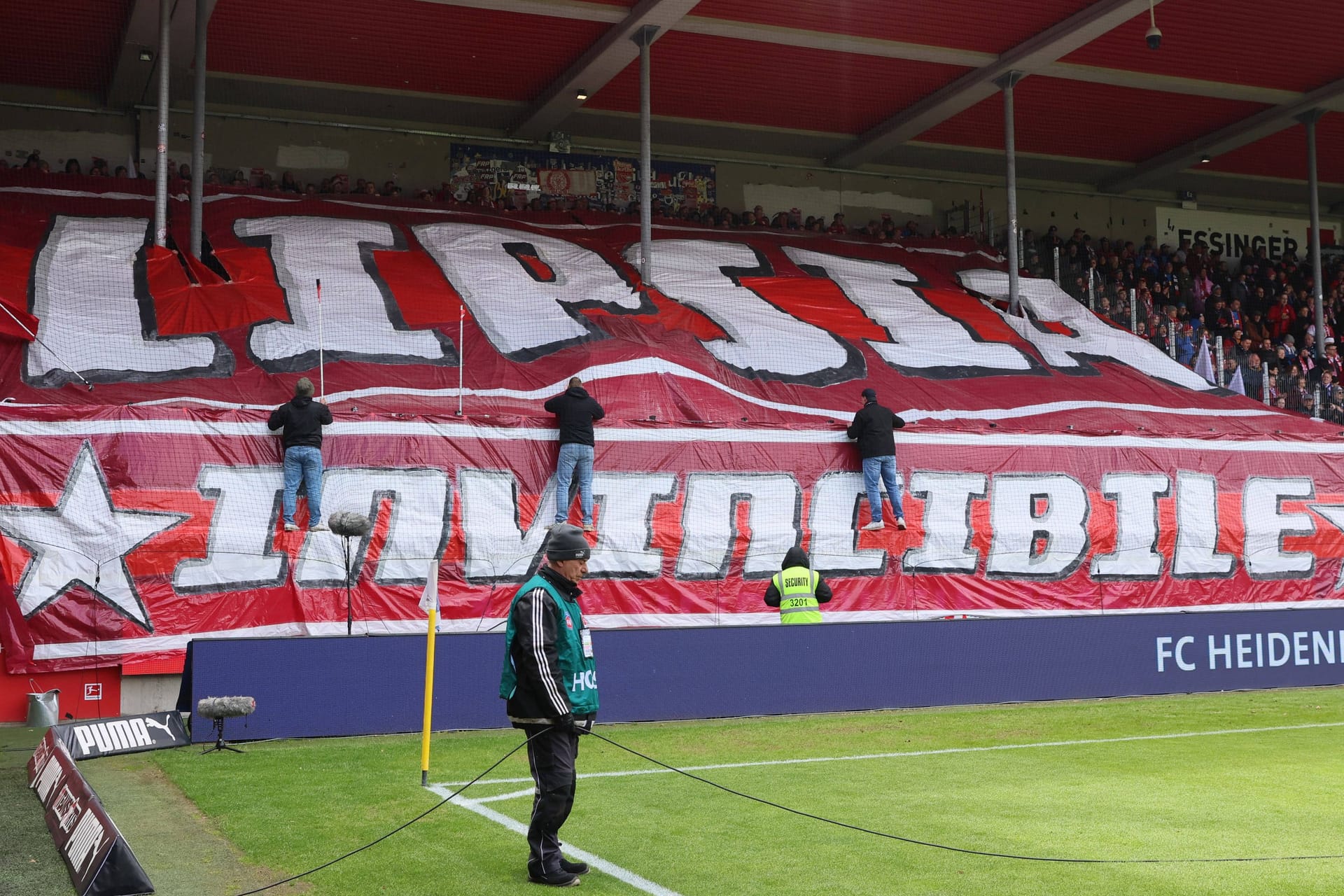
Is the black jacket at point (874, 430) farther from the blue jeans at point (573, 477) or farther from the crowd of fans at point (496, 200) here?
the crowd of fans at point (496, 200)

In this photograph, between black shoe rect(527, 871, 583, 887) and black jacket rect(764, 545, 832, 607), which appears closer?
black shoe rect(527, 871, 583, 887)

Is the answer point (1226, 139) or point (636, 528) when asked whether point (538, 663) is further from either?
point (1226, 139)

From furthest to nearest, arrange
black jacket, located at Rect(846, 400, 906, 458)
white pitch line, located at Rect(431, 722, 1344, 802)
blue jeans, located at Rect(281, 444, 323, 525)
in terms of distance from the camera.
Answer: black jacket, located at Rect(846, 400, 906, 458), blue jeans, located at Rect(281, 444, 323, 525), white pitch line, located at Rect(431, 722, 1344, 802)

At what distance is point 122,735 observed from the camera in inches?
455

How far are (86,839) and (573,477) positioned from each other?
36.4 feet

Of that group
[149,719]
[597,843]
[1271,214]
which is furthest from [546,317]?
[1271,214]

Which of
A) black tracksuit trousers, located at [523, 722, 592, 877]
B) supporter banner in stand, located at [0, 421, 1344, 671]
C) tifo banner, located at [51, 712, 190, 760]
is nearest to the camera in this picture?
black tracksuit trousers, located at [523, 722, 592, 877]

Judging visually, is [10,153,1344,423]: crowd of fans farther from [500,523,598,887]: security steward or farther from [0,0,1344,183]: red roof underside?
[500,523,598,887]: security steward

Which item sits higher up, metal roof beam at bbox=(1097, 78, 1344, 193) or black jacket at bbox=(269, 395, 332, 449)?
metal roof beam at bbox=(1097, 78, 1344, 193)

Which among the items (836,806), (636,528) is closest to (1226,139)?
(636,528)

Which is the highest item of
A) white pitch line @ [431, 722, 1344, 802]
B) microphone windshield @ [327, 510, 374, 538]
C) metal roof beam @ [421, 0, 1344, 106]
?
metal roof beam @ [421, 0, 1344, 106]

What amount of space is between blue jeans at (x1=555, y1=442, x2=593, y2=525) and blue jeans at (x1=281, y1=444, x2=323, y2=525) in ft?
9.92

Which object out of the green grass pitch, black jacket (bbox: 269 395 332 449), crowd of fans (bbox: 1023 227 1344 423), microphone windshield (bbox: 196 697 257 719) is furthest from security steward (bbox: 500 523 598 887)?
crowd of fans (bbox: 1023 227 1344 423)

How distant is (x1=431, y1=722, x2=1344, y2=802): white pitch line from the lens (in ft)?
32.9
